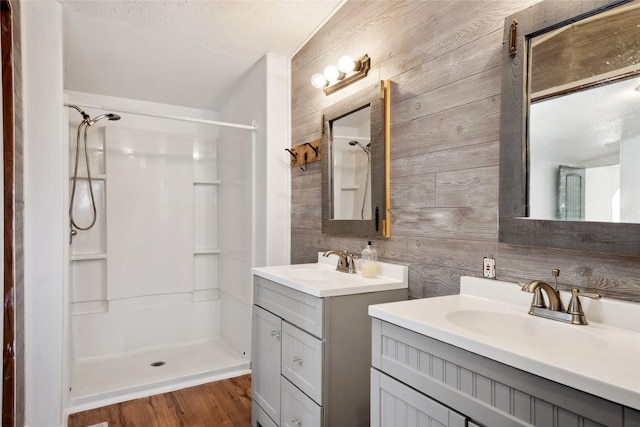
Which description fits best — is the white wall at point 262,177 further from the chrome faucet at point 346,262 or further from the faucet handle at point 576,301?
the faucet handle at point 576,301

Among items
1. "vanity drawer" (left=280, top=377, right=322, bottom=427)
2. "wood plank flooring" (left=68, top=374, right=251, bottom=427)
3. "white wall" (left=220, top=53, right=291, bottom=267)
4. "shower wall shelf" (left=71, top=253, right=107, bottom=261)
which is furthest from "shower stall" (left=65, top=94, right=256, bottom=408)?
"vanity drawer" (left=280, top=377, right=322, bottom=427)

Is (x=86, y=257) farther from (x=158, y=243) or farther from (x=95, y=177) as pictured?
(x=95, y=177)

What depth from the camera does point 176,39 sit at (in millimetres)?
2500

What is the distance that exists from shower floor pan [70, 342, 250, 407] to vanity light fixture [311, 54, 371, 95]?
81.5 inches

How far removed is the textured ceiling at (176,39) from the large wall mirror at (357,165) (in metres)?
0.66

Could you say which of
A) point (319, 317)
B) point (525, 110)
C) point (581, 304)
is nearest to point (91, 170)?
point (319, 317)

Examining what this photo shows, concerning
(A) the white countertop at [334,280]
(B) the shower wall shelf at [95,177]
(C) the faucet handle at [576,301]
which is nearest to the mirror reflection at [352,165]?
(A) the white countertop at [334,280]

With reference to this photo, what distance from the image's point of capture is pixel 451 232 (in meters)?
1.53

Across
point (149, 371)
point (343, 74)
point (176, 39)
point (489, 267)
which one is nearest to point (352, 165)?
point (343, 74)

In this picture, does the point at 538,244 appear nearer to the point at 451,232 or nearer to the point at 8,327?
the point at 451,232

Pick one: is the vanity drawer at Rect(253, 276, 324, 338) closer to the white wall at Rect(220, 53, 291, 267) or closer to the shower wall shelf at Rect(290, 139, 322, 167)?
the white wall at Rect(220, 53, 291, 267)

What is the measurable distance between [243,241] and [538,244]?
238 cm

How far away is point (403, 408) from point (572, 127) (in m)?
1.00

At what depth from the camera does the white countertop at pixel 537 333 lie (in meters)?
0.72
